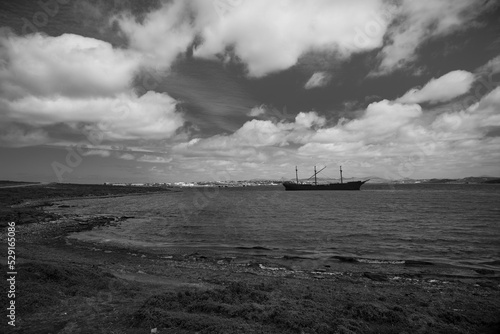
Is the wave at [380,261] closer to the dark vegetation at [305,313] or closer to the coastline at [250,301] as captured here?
the coastline at [250,301]

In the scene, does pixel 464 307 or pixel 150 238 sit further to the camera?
pixel 150 238

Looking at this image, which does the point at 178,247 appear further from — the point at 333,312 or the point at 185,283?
the point at 333,312

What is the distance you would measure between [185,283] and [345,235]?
74.2ft

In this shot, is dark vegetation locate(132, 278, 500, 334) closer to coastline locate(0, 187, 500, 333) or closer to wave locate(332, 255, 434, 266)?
coastline locate(0, 187, 500, 333)

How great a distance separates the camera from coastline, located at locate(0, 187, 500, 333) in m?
8.09

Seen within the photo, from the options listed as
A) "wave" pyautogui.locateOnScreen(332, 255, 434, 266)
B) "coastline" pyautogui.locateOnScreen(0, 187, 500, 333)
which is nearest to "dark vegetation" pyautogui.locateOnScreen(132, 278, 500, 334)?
"coastline" pyautogui.locateOnScreen(0, 187, 500, 333)

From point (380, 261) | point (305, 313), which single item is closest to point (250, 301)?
point (305, 313)

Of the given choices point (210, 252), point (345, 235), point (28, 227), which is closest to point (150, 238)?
point (210, 252)

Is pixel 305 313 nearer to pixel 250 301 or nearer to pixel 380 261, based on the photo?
pixel 250 301

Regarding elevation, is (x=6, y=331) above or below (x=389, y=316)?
above

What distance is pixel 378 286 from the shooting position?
13.7 m

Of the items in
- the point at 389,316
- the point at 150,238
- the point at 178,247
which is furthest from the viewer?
the point at 150,238

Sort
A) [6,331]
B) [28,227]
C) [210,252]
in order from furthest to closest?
[28,227]
[210,252]
[6,331]

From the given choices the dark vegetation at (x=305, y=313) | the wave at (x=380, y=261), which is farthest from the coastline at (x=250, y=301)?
the wave at (x=380, y=261)
